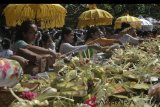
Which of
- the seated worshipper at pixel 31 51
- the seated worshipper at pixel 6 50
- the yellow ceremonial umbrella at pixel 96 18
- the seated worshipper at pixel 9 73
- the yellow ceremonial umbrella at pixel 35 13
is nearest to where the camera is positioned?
the seated worshipper at pixel 9 73

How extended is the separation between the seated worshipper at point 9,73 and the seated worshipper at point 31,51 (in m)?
1.32

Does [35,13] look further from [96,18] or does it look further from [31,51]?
[96,18]

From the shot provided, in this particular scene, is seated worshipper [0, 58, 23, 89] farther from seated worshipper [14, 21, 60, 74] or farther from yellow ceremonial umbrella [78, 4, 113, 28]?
yellow ceremonial umbrella [78, 4, 113, 28]

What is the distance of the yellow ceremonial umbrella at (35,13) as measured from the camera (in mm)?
5988

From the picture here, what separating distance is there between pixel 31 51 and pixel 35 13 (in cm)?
256

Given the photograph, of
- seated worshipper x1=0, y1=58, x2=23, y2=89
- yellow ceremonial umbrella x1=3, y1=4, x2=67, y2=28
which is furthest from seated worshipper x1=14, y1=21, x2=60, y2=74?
yellow ceremonial umbrella x1=3, y1=4, x2=67, y2=28

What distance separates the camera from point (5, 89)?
6.56 ft

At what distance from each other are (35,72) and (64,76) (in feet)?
3.24

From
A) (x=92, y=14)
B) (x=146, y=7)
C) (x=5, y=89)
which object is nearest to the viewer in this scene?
(x=5, y=89)

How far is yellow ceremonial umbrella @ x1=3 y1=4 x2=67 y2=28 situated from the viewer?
599 cm

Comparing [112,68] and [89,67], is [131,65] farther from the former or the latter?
[89,67]

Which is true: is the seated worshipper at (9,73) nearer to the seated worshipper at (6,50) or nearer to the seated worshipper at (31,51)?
the seated worshipper at (31,51)

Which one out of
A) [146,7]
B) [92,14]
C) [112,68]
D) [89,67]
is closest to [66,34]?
[112,68]

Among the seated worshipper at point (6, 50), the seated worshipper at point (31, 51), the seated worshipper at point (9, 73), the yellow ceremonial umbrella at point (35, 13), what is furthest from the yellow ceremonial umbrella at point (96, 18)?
the seated worshipper at point (9, 73)
